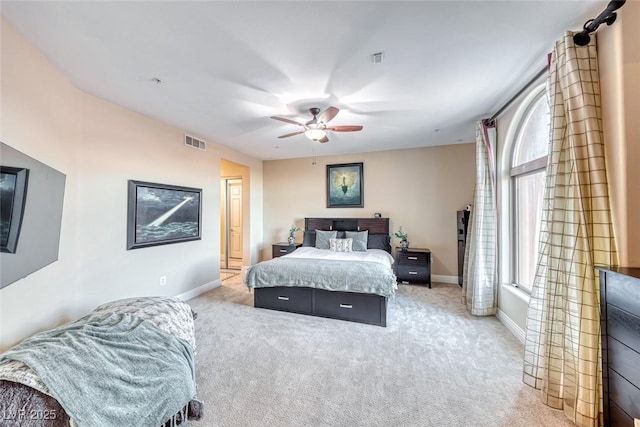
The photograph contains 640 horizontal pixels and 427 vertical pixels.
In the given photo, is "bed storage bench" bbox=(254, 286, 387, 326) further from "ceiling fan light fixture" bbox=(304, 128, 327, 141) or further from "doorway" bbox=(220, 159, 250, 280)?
"doorway" bbox=(220, 159, 250, 280)

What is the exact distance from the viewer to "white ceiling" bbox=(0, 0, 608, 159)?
1.65 meters

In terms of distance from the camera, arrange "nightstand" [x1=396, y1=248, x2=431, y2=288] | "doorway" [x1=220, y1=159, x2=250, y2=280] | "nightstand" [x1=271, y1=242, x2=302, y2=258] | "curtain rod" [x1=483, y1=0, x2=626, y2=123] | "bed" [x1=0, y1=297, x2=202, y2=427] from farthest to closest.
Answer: "doorway" [x1=220, y1=159, x2=250, y2=280] → "nightstand" [x1=271, y1=242, x2=302, y2=258] → "nightstand" [x1=396, y1=248, x2=431, y2=288] → "curtain rod" [x1=483, y1=0, x2=626, y2=123] → "bed" [x1=0, y1=297, x2=202, y2=427]

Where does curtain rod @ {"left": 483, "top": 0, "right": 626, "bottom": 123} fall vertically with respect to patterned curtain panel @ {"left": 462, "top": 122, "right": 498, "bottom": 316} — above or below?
above

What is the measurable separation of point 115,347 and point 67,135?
228 cm

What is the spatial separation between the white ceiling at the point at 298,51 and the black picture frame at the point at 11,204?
109cm

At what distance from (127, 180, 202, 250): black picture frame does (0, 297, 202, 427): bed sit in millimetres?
1625

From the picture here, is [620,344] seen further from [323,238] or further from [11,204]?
[323,238]

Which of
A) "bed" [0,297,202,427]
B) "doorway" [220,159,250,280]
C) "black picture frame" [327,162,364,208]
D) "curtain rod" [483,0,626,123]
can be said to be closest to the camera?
"bed" [0,297,202,427]

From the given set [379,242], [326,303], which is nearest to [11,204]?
[326,303]

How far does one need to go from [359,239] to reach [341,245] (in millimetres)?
419

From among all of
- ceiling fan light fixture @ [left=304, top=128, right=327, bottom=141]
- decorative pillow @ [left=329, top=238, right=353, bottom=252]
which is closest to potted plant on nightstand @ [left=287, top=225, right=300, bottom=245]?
decorative pillow @ [left=329, top=238, right=353, bottom=252]

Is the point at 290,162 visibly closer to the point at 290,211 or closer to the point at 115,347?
the point at 290,211

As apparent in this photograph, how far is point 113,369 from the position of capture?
4.66 ft

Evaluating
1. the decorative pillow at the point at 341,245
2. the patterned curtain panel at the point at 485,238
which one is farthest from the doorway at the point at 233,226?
the patterned curtain panel at the point at 485,238
